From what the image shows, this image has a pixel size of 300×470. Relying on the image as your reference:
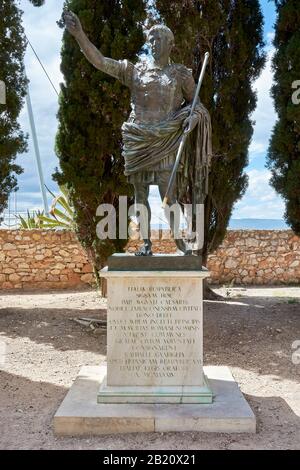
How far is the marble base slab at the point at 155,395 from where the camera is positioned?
157 inches

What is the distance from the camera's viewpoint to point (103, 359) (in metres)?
6.03

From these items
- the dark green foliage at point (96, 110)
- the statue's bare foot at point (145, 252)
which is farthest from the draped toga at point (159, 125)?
the dark green foliage at point (96, 110)

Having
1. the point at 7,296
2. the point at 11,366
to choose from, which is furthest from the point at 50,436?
the point at 7,296

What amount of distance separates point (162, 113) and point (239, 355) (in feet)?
11.2

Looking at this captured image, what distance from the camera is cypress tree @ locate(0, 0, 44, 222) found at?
8.16 m

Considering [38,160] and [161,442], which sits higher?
[38,160]

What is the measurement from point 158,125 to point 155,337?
5.93 feet

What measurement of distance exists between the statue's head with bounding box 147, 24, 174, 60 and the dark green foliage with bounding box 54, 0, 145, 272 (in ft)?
13.0

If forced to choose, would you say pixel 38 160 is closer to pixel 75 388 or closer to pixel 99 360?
pixel 99 360
